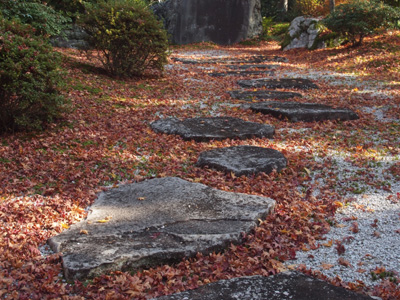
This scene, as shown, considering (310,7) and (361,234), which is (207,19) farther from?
(361,234)

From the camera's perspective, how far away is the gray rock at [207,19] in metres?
20.9

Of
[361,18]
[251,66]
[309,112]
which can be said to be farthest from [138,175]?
[361,18]

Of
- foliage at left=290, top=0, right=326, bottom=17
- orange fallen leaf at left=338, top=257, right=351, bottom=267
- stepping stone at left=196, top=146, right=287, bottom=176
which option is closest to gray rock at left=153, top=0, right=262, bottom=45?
foliage at left=290, top=0, right=326, bottom=17

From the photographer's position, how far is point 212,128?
6609mm

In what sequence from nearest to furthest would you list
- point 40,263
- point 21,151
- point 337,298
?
point 337,298 → point 40,263 → point 21,151

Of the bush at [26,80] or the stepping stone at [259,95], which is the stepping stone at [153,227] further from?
the stepping stone at [259,95]

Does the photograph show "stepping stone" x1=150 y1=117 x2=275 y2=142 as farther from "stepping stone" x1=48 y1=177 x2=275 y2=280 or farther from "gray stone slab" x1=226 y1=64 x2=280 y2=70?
"gray stone slab" x1=226 y1=64 x2=280 y2=70

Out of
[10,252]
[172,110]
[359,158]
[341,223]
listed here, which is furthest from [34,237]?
[172,110]

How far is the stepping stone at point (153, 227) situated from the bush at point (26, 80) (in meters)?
2.37

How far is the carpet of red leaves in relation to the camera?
2920 mm

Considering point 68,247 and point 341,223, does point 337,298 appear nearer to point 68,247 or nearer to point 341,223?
point 341,223

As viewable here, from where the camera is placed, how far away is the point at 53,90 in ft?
20.2

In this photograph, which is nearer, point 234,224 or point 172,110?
point 234,224

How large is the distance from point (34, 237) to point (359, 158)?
441cm
